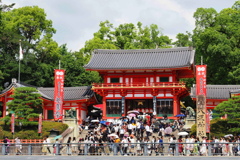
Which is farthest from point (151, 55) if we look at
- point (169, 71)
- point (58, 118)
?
point (58, 118)

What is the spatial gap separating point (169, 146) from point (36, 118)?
21.8m

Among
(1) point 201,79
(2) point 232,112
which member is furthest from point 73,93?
(2) point 232,112

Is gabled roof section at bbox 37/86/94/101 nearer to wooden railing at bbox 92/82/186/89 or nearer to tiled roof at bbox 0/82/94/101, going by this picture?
tiled roof at bbox 0/82/94/101

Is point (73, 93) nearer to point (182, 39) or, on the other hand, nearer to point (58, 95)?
point (58, 95)

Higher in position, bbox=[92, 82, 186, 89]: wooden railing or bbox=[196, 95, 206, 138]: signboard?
bbox=[92, 82, 186, 89]: wooden railing

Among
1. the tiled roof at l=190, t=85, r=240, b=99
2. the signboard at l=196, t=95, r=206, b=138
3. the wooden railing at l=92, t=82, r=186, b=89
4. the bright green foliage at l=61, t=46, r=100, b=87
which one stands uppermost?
the bright green foliage at l=61, t=46, r=100, b=87

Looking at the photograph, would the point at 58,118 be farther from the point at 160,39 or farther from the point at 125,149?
the point at 160,39

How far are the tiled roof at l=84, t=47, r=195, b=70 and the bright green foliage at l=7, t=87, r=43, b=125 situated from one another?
12378mm

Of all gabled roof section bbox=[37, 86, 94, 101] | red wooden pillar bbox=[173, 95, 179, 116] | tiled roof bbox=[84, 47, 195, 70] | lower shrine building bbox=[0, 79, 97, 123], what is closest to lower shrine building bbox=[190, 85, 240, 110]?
red wooden pillar bbox=[173, 95, 179, 116]

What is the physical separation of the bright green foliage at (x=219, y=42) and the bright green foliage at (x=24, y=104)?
26.8 meters

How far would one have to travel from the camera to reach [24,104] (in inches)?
1870

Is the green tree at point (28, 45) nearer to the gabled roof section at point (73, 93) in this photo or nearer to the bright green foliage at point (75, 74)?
the bright green foliage at point (75, 74)

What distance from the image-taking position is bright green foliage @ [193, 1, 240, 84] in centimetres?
6266

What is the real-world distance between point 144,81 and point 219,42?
1212cm
